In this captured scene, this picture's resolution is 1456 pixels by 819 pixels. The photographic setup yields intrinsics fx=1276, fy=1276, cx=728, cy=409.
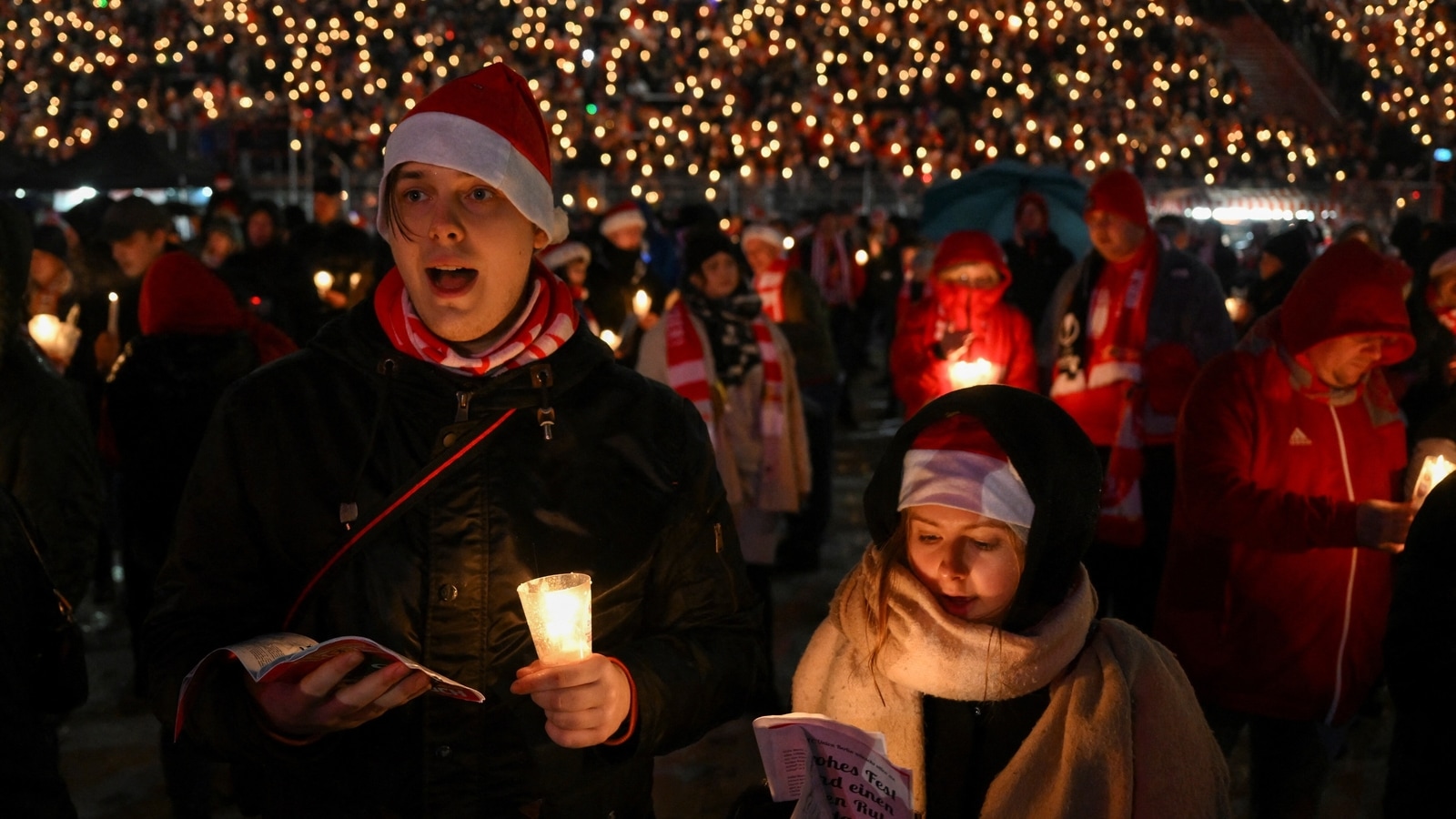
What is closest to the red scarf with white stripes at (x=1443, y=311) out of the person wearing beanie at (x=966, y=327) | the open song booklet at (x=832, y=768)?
the person wearing beanie at (x=966, y=327)

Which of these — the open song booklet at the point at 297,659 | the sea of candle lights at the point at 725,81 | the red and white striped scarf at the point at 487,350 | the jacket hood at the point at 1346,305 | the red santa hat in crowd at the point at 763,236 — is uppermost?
the sea of candle lights at the point at 725,81

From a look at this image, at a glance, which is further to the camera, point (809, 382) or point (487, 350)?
point (809, 382)

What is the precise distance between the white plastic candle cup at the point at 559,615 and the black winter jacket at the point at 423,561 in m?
0.25

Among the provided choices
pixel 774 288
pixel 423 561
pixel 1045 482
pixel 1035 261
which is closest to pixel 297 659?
pixel 423 561

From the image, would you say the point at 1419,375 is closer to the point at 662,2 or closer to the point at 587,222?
the point at 587,222

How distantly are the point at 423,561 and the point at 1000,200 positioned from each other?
7595mm

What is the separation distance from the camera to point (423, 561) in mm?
2068

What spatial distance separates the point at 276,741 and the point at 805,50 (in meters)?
19.9

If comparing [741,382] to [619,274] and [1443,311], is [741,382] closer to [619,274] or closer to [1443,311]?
[1443,311]

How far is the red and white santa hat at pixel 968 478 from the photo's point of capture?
2410 millimetres

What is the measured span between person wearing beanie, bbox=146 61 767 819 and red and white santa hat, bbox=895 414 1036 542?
1.58 ft

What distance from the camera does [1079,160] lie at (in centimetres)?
1906

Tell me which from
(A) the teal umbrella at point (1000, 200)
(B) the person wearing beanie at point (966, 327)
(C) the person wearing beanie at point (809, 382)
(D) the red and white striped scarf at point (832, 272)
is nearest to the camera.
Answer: (B) the person wearing beanie at point (966, 327)

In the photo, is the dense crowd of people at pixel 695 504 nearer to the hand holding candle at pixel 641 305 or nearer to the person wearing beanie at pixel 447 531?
the person wearing beanie at pixel 447 531
